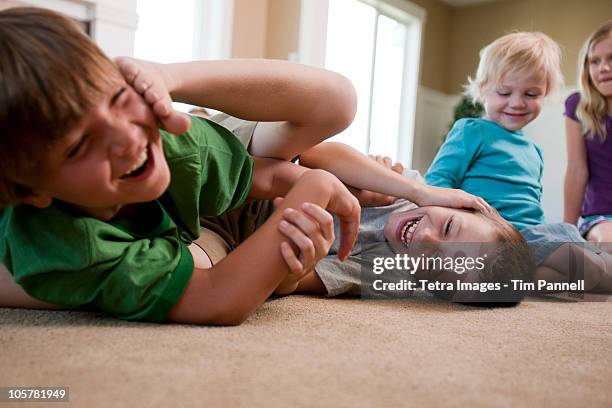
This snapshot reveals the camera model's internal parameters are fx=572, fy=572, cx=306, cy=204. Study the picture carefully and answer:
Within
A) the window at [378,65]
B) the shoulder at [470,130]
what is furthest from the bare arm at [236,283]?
the window at [378,65]

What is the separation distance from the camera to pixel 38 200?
669 mm

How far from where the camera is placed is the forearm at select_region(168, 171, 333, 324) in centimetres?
77

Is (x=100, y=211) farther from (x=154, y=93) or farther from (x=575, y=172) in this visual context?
(x=575, y=172)

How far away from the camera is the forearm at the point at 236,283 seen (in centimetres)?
77

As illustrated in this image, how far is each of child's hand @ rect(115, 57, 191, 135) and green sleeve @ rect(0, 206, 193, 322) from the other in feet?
0.54

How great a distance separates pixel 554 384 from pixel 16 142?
62cm

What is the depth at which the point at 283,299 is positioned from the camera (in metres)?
1.07

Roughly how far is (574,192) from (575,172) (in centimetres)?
8

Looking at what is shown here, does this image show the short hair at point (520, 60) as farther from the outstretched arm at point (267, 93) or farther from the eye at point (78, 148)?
the eye at point (78, 148)

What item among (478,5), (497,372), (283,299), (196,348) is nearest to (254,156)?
(283,299)

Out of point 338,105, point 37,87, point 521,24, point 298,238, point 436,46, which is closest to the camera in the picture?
point 37,87

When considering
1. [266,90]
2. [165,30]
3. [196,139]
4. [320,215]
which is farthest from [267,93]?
[165,30]

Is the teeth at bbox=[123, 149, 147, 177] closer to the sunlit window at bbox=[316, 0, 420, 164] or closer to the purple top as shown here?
the purple top

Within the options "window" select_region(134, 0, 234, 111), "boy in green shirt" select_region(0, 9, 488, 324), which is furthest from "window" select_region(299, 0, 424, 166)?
"boy in green shirt" select_region(0, 9, 488, 324)
